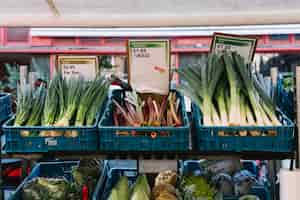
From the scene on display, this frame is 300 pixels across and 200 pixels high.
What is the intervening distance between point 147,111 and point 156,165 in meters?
0.26

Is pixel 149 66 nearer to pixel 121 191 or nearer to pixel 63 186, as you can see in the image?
pixel 121 191

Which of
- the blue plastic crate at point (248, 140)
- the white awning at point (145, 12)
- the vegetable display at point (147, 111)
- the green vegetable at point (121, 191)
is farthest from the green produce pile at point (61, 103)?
the blue plastic crate at point (248, 140)

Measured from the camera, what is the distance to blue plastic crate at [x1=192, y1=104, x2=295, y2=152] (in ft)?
4.84

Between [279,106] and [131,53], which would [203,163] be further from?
[131,53]

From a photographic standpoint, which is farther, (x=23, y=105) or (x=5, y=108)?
(x=5, y=108)

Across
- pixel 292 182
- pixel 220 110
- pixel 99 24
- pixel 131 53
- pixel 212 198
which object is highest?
pixel 99 24

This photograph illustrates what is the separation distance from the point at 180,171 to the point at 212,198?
0.35m

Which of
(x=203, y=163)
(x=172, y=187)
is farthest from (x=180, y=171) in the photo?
(x=172, y=187)

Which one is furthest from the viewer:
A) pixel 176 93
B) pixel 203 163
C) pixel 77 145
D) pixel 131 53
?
pixel 203 163

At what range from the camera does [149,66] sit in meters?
1.70

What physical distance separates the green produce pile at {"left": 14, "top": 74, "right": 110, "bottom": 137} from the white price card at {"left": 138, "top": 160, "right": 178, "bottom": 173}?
1.08 ft

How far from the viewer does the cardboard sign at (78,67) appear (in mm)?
1814

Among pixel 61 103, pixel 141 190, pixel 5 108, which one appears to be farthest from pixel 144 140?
pixel 5 108

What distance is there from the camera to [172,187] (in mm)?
1781
